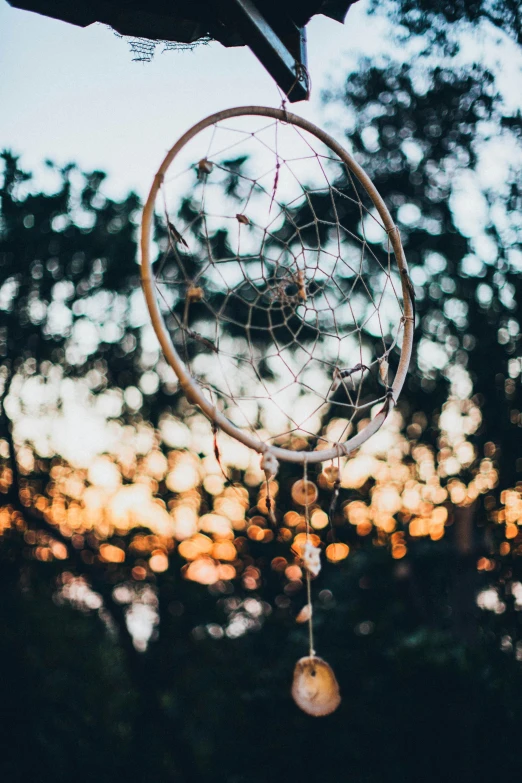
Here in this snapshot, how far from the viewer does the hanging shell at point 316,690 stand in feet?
5.57

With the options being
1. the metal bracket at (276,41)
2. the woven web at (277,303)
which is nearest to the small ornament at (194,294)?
the metal bracket at (276,41)

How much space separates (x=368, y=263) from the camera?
22.5ft

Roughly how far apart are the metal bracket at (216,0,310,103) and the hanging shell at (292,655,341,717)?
5.91ft

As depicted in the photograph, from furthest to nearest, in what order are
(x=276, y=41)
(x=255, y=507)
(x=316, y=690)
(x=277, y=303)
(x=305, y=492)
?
(x=255, y=507) < (x=277, y=303) < (x=276, y=41) < (x=305, y=492) < (x=316, y=690)

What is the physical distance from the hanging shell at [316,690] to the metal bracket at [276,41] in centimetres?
180

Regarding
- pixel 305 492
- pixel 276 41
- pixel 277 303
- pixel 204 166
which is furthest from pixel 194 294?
A: pixel 277 303

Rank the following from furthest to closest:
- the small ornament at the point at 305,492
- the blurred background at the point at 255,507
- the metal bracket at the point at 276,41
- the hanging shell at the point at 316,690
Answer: the blurred background at the point at 255,507
the metal bracket at the point at 276,41
the small ornament at the point at 305,492
the hanging shell at the point at 316,690

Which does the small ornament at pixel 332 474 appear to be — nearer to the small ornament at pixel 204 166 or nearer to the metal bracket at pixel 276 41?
the small ornament at pixel 204 166

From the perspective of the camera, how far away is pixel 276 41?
7.29ft

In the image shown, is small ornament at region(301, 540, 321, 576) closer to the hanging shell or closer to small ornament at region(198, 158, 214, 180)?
the hanging shell

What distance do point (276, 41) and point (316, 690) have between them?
1.95 meters

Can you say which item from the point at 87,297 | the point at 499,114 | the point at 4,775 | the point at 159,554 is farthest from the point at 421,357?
the point at 4,775

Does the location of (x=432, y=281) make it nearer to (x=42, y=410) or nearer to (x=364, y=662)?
(x=364, y=662)

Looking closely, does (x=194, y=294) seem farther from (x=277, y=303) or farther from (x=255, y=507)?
(x=255, y=507)
